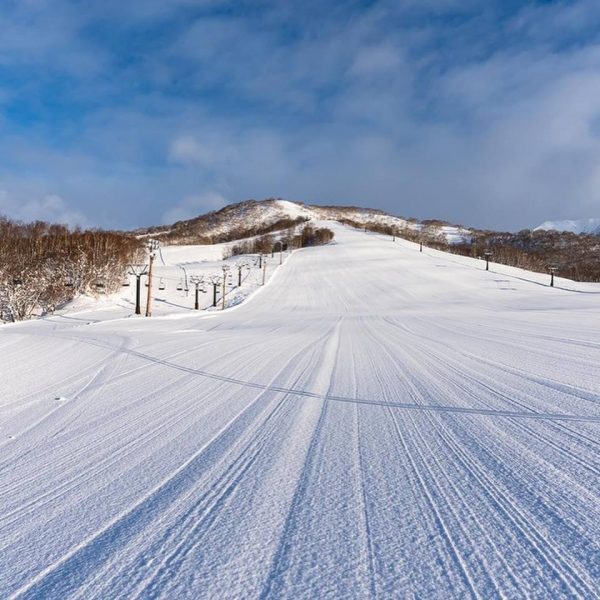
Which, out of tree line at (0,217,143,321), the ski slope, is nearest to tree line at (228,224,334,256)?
tree line at (0,217,143,321)

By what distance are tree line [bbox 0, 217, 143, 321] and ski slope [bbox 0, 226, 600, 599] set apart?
125ft

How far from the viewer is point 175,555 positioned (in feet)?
6.95

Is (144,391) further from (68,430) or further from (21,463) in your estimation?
(21,463)

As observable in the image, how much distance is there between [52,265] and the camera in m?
46.1

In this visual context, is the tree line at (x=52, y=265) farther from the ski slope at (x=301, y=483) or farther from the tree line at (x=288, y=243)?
the tree line at (x=288, y=243)

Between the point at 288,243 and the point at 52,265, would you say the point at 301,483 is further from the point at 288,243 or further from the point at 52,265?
the point at 288,243

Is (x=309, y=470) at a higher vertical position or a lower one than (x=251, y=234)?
lower

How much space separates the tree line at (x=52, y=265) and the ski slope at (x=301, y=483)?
125ft

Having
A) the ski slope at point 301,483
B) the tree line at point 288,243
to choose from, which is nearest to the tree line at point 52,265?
the ski slope at point 301,483

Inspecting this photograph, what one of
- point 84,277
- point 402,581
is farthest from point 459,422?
point 84,277

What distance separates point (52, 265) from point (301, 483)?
5140 centimetres

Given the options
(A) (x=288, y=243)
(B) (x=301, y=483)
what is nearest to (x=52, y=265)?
(B) (x=301, y=483)

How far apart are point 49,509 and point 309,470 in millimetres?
1712

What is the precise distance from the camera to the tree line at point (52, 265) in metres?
38.4
